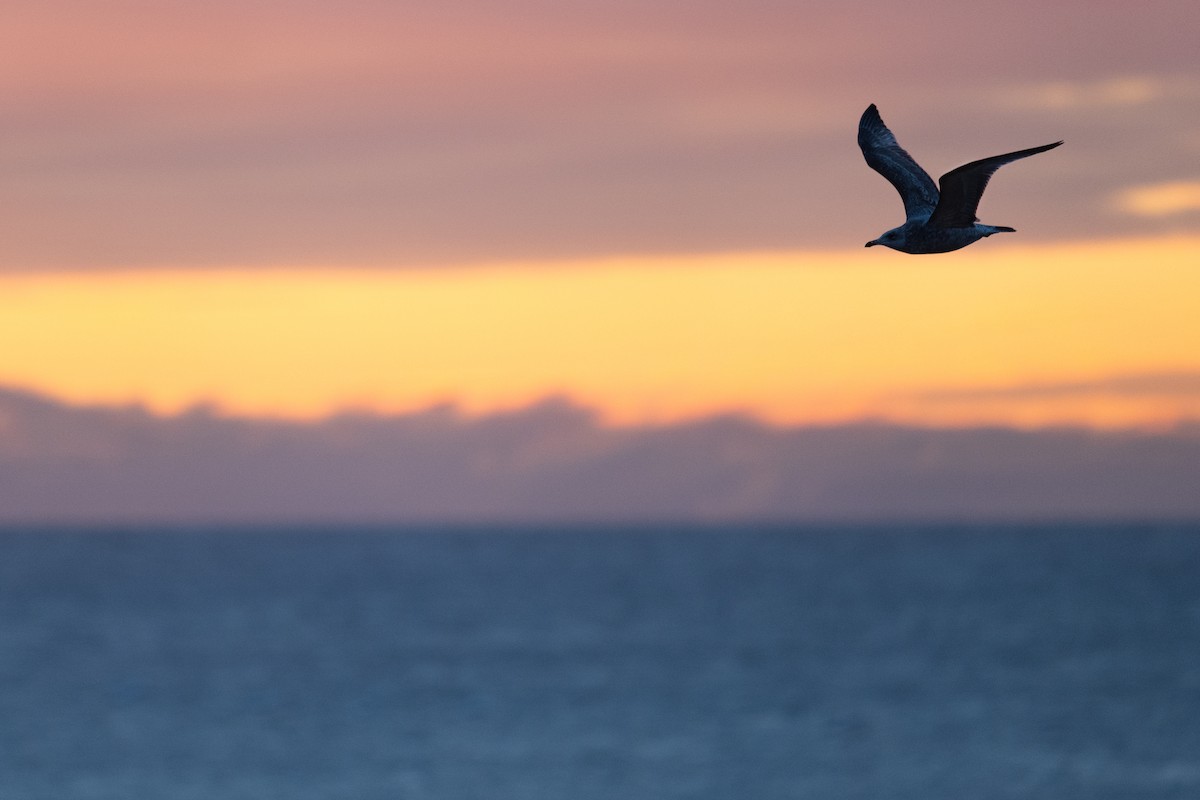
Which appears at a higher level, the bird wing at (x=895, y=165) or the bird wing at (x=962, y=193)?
the bird wing at (x=895, y=165)

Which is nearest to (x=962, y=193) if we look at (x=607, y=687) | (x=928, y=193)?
(x=928, y=193)

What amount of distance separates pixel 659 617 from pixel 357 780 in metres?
50.3

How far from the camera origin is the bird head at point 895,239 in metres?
15.4

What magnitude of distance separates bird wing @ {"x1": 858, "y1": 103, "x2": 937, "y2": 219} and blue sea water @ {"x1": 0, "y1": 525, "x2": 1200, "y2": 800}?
96.3 ft

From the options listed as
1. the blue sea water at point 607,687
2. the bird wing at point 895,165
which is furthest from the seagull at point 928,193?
the blue sea water at point 607,687

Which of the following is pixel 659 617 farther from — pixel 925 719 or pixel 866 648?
pixel 925 719

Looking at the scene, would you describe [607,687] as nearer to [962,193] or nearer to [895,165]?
[895,165]

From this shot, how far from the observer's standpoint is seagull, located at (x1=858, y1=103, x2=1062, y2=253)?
555 inches

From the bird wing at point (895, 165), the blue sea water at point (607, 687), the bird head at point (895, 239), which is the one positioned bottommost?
the blue sea water at point (607, 687)

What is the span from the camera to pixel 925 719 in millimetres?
55469

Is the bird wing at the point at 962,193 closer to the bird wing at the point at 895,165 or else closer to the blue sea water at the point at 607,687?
the bird wing at the point at 895,165

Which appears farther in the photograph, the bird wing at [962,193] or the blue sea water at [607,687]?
the blue sea water at [607,687]

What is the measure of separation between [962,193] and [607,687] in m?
50.8

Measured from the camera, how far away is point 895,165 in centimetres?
1666
